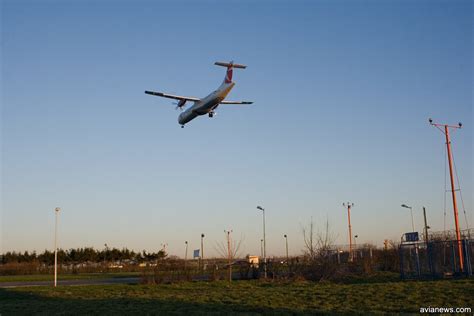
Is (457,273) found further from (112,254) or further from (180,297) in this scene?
(112,254)

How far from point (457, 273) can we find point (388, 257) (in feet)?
46.5

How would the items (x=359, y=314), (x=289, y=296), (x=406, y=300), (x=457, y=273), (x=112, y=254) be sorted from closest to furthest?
(x=359, y=314), (x=406, y=300), (x=289, y=296), (x=457, y=273), (x=112, y=254)

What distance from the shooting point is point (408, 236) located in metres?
37.0

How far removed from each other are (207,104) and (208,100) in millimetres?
506

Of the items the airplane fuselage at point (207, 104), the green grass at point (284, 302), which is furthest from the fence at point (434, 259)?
the airplane fuselage at point (207, 104)

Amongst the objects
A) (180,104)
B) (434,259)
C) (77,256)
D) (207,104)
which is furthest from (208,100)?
(77,256)

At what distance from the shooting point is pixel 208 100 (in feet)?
125

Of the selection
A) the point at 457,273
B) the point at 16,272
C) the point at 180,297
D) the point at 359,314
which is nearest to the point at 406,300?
the point at 359,314

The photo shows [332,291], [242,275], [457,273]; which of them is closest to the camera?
[332,291]

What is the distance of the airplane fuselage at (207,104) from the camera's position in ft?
119

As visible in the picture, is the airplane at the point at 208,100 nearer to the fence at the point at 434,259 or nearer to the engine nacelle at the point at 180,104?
the engine nacelle at the point at 180,104

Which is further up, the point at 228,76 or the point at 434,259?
the point at 228,76

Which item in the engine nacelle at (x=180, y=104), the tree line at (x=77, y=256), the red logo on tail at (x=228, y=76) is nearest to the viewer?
the red logo on tail at (x=228, y=76)

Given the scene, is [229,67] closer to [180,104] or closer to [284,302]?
[180,104]
